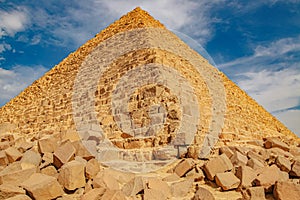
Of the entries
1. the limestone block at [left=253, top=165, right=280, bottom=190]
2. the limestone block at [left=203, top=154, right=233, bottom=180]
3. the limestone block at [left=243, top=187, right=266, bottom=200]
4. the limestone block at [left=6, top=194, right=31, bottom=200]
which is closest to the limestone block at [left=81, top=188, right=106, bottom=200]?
the limestone block at [left=6, top=194, right=31, bottom=200]

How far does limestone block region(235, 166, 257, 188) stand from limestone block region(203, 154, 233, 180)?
195 mm

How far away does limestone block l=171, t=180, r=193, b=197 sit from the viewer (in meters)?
3.73

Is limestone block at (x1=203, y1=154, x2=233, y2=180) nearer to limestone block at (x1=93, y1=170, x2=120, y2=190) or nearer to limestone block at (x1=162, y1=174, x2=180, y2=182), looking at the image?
limestone block at (x1=162, y1=174, x2=180, y2=182)

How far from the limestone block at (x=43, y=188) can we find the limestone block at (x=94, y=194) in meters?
0.40

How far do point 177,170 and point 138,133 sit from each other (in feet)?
6.19

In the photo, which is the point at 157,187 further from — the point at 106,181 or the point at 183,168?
the point at 183,168

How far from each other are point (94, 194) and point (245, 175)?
222 cm

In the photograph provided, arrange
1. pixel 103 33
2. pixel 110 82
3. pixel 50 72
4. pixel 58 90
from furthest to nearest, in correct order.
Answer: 1. pixel 50 72
2. pixel 103 33
3. pixel 58 90
4. pixel 110 82

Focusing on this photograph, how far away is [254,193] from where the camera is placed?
346 centimetres

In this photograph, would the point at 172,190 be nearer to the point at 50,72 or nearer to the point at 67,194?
the point at 67,194

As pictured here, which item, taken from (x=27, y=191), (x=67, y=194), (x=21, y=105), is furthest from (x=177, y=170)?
(x=21, y=105)

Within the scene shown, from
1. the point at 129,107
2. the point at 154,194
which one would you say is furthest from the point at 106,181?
the point at 129,107

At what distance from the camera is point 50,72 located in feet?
44.9

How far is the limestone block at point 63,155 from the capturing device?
13.9 feet
